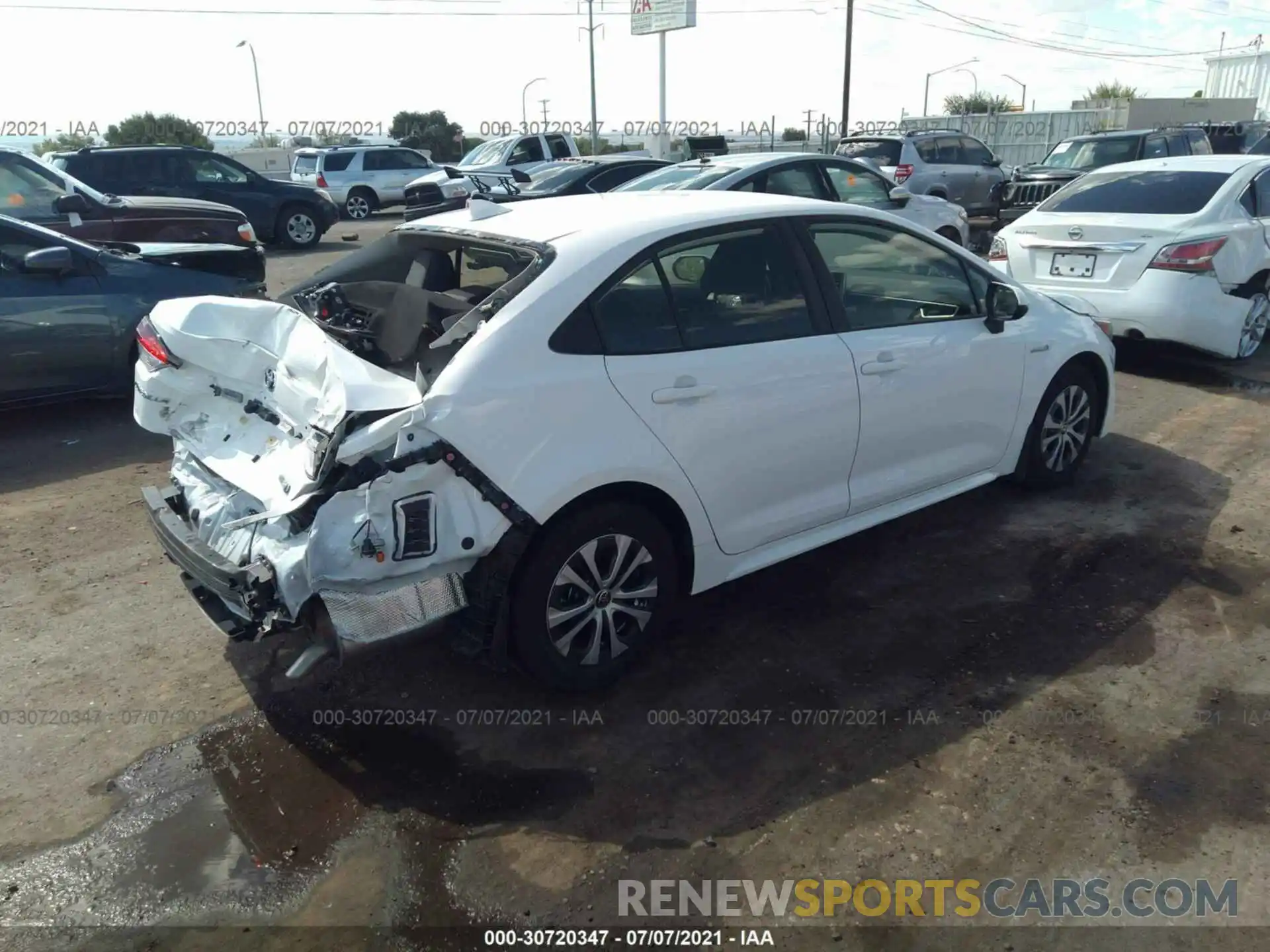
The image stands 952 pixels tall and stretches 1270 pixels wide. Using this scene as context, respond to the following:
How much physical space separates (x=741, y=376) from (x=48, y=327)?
528cm

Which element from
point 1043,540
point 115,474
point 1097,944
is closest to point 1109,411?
point 1043,540

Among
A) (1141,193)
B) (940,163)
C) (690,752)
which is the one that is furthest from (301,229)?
(690,752)

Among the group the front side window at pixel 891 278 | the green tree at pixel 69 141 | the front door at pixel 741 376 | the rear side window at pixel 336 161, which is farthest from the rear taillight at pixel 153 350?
the green tree at pixel 69 141

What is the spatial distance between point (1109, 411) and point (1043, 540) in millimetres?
1188

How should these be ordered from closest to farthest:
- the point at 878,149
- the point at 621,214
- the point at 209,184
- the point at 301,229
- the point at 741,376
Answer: the point at 741,376, the point at 621,214, the point at 209,184, the point at 878,149, the point at 301,229

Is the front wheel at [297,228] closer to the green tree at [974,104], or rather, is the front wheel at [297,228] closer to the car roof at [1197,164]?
the car roof at [1197,164]

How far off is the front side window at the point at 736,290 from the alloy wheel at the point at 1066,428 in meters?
1.98

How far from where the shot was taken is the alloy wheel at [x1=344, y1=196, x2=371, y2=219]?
928 inches

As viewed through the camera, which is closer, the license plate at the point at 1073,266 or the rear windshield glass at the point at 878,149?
the license plate at the point at 1073,266

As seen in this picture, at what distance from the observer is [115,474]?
20.0ft

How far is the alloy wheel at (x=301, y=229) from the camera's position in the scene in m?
17.5

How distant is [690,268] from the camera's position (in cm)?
377

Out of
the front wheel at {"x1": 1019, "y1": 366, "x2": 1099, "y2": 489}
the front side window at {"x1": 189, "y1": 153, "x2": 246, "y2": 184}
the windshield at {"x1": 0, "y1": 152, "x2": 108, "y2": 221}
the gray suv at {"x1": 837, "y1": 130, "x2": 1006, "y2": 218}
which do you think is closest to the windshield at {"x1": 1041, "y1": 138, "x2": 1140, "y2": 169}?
the gray suv at {"x1": 837, "y1": 130, "x2": 1006, "y2": 218}

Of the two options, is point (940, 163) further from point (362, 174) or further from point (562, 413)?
point (562, 413)
